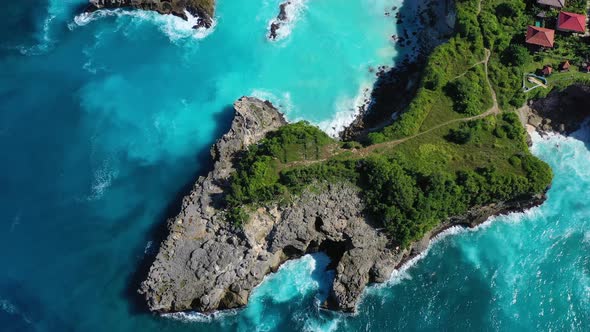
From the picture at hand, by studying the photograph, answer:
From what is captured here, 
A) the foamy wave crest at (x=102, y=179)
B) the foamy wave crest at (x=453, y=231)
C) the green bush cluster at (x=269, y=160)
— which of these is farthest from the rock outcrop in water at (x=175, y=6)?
the foamy wave crest at (x=453, y=231)

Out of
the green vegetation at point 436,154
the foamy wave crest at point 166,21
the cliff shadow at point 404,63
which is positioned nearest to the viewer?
the green vegetation at point 436,154

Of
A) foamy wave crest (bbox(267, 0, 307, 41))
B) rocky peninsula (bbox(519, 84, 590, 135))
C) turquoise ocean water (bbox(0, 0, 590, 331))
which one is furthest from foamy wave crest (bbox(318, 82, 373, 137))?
rocky peninsula (bbox(519, 84, 590, 135))

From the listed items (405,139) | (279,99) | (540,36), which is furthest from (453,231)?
(279,99)

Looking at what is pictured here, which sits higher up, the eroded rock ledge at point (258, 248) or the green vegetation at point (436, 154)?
the green vegetation at point (436, 154)

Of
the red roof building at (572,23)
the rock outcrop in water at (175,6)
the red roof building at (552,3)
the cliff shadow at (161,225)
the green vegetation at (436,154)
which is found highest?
the red roof building at (552,3)

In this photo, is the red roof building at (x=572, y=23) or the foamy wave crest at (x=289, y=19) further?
the foamy wave crest at (x=289, y=19)

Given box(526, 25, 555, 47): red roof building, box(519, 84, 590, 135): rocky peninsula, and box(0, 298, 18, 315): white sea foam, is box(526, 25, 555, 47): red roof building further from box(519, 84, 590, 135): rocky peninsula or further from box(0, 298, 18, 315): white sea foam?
box(0, 298, 18, 315): white sea foam

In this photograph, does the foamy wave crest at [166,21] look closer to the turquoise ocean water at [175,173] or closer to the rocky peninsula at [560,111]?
the turquoise ocean water at [175,173]

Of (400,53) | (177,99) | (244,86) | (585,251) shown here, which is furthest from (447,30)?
(177,99)
